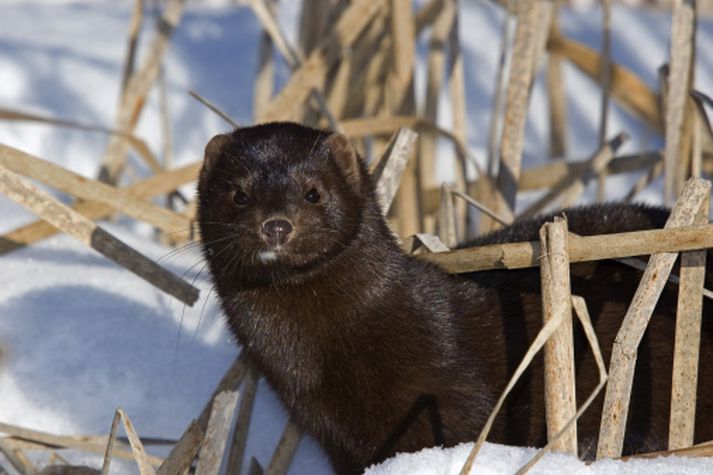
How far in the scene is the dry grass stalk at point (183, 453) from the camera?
313cm

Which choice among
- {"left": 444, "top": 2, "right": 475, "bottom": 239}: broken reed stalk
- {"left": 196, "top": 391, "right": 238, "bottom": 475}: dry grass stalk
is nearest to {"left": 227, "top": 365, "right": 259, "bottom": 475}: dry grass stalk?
{"left": 196, "top": 391, "right": 238, "bottom": 475}: dry grass stalk

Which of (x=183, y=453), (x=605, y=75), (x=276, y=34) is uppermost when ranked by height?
(x=276, y=34)

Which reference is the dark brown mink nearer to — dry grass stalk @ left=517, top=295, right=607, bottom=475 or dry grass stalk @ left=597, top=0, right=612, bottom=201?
dry grass stalk @ left=517, top=295, right=607, bottom=475

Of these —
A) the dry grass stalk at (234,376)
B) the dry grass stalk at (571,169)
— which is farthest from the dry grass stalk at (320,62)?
the dry grass stalk at (234,376)

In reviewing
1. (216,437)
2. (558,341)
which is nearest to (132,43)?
(216,437)

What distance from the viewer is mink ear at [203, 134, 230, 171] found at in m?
3.54

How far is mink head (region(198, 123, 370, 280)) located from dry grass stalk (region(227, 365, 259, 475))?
44 centimetres

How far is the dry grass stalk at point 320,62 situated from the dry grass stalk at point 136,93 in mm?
657

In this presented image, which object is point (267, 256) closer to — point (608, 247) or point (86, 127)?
point (608, 247)

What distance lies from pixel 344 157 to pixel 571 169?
1.80m

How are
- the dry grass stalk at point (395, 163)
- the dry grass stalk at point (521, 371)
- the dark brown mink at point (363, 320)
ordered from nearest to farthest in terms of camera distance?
the dry grass stalk at point (521, 371)
the dark brown mink at point (363, 320)
the dry grass stalk at point (395, 163)

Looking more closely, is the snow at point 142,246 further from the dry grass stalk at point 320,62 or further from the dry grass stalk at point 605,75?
the dry grass stalk at point 605,75

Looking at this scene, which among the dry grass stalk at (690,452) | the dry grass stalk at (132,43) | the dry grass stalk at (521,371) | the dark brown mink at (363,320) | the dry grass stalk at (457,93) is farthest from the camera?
the dry grass stalk at (132,43)

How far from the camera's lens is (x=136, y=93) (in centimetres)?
524
